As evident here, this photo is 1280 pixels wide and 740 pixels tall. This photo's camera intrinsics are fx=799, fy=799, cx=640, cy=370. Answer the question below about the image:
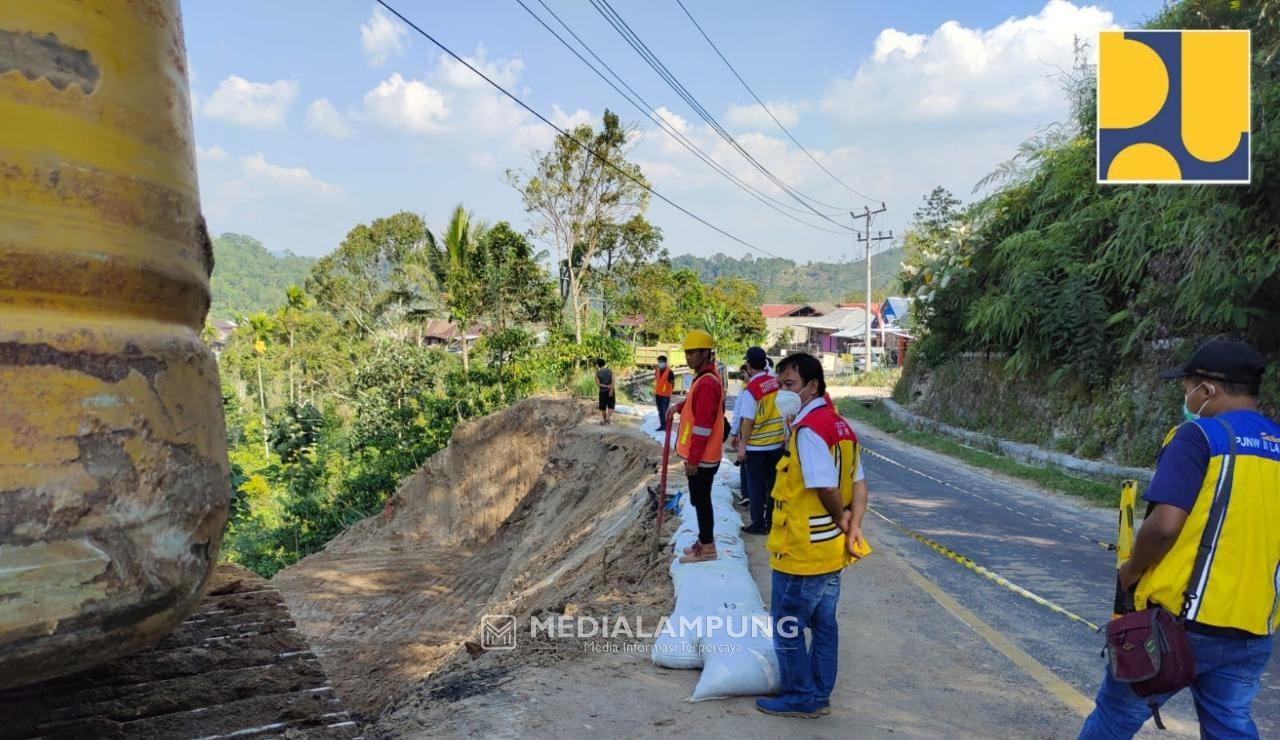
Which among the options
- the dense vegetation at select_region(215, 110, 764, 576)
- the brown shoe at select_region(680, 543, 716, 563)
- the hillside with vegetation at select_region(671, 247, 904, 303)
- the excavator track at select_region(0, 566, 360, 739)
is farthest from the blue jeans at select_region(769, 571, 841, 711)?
the hillside with vegetation at select_region(671, 247, 904, 303)

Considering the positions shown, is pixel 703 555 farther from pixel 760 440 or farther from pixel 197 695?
pixel 197 695

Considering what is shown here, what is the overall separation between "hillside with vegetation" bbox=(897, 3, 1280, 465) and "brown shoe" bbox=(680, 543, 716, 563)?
7.80m

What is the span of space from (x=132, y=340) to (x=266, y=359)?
121ft

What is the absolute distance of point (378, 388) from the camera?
20234mm

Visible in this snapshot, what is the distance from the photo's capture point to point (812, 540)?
339cm

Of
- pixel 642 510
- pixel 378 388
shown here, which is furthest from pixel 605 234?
pixel 642 510

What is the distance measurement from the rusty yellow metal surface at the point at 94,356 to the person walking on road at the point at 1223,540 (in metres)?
2.58

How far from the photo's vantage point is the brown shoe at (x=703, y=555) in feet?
16.7

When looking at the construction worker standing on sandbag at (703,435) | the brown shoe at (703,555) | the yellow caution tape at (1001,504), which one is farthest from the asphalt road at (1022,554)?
the construction worker standing on sandbag at (703,435)

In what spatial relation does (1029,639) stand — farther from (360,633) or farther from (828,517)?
(360,633)

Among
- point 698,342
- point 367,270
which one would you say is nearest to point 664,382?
point 698,342

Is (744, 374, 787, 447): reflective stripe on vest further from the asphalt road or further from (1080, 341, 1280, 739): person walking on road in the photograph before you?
(1080, 341, 1280, 739): person walking on road

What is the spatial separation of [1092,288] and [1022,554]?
925cm

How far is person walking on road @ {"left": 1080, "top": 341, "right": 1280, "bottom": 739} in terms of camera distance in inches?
93.4
